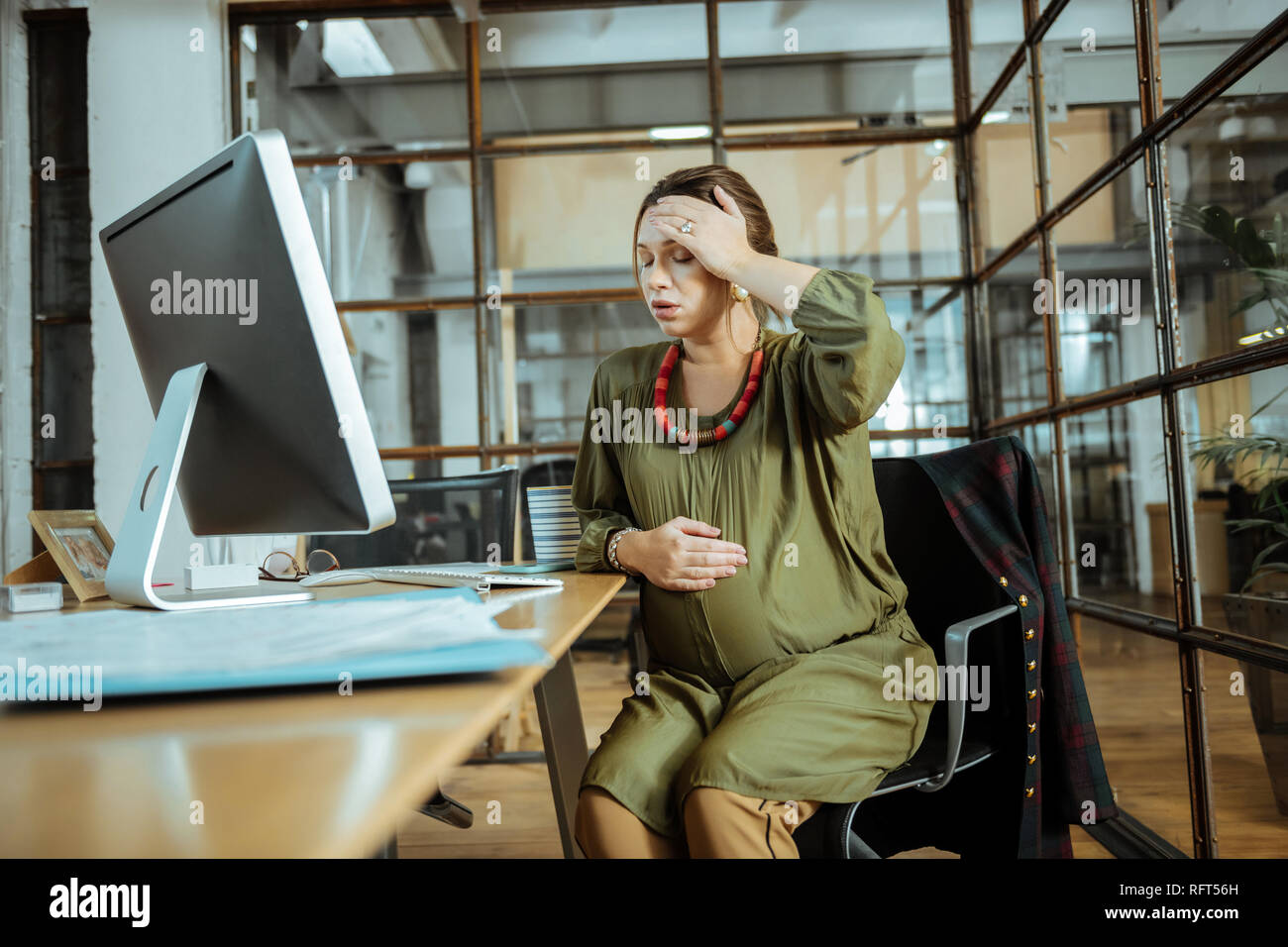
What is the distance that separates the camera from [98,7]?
3055 millimetres

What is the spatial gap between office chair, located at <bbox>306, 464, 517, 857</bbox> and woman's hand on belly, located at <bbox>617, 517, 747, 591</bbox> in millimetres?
607

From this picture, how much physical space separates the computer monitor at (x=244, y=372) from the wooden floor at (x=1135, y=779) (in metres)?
0.71

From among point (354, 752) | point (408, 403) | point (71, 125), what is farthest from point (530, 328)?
point (354, 752)

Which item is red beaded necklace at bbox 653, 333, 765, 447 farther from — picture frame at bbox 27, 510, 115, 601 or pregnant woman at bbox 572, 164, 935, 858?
picture frame at bbox 27, 510, 115, 601

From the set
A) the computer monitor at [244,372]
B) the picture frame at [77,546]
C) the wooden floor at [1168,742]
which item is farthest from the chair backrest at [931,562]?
the picture frame at [77,546]

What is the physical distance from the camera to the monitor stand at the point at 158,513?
814 millimetres

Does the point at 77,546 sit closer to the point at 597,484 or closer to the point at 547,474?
the point at 597,484

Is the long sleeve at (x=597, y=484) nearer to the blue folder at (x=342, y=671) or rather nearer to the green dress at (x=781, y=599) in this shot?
the green dress at (x=781, y=599)

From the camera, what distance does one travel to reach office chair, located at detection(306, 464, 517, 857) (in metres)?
1.72

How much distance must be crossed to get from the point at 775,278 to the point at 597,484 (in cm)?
46

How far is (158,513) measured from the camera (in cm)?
83

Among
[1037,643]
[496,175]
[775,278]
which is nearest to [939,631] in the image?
[1037,643]

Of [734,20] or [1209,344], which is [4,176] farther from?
[1209,344]
